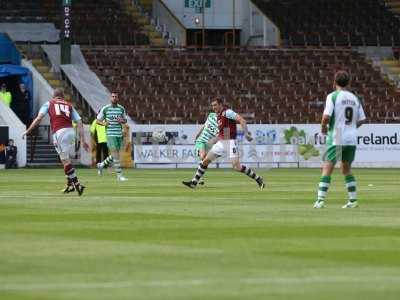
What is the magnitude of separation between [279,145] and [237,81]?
9.39 metres

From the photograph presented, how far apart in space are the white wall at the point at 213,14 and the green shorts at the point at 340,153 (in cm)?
4296

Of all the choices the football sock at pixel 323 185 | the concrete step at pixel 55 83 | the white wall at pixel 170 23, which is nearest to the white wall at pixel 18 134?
the concrete step at pixel 55 83

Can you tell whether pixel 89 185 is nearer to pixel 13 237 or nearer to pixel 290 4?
pixel 13 237

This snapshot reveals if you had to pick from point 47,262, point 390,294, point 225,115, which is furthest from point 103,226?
point 225,115

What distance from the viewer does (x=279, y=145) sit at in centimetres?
5047

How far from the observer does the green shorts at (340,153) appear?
2075 cm

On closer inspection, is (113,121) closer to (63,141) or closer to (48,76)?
(63,141)

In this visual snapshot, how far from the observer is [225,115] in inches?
1184

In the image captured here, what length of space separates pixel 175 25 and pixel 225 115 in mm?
33979

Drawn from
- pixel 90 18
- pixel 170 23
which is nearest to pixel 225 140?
pixel 90 18

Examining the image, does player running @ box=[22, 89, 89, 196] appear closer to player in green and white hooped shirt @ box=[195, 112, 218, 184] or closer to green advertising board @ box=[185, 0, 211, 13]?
player in green and white hooped shirt @ box=[195, 112, 218, 184]

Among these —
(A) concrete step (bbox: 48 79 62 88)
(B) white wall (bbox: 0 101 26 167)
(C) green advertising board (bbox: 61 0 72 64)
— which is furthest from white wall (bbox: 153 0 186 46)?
(B) white wall (bbox: 0 101 26 167)

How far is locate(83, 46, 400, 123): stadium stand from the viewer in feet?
185

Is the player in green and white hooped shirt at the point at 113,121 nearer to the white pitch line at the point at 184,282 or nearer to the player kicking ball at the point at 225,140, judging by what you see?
the player kicking ball at the point at 225,140
